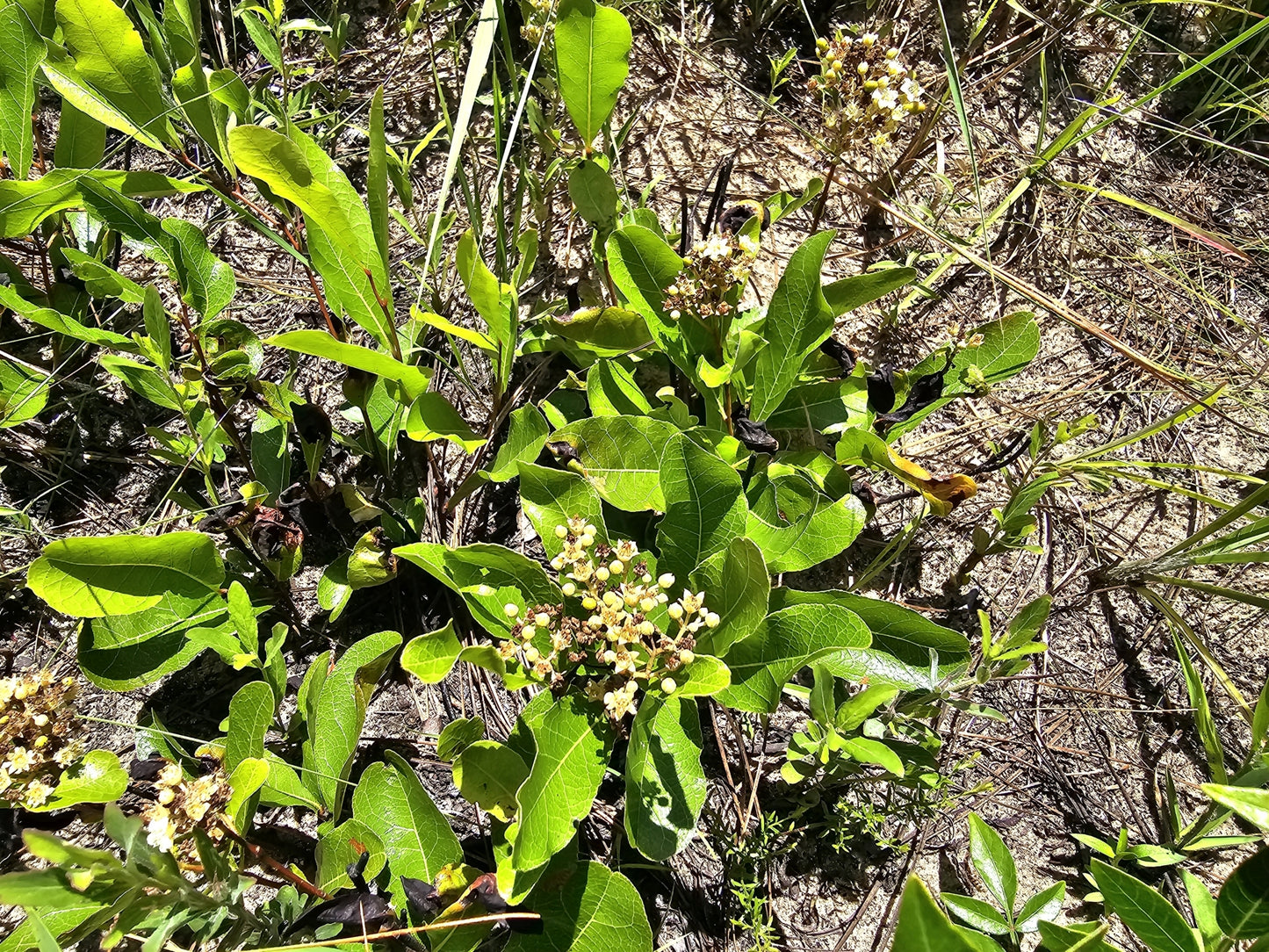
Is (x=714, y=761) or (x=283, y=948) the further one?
(x=714, y=761)

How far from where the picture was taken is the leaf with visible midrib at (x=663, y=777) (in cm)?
156

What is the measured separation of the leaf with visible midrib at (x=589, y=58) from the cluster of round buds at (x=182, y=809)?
5.63 feet

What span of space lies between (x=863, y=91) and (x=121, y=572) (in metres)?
2.30

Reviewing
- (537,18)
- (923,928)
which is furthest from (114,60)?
(923,928)

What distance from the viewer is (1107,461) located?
227 centimetres

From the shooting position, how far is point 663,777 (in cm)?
166

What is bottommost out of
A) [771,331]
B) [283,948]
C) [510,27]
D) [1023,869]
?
[1023,869]

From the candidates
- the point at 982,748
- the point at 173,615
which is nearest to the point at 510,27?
the point at 173,615

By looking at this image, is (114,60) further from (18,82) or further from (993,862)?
(993,862)

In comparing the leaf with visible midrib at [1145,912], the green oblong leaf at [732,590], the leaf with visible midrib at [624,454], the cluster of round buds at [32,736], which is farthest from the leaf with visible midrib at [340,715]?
the leaf with visible midrib at [1145,912]

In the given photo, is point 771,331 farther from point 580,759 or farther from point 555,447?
point 580,759

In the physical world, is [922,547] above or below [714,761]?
above

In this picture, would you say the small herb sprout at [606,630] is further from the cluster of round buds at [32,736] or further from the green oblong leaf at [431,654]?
the cluster of round buds at [32,736]

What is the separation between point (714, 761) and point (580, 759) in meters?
0.53
